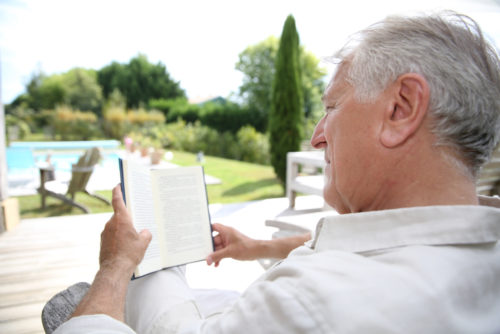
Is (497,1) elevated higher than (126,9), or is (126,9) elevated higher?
(126,9)

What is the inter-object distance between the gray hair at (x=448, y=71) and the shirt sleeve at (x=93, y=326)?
57 centimetres

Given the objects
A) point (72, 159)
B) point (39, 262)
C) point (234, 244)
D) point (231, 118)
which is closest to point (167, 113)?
point (231, 118)

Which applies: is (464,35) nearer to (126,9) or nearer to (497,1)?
(497,1)

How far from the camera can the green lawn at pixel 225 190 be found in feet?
16.1

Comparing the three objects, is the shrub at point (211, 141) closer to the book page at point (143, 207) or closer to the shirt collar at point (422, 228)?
the book page at point (143, 207)

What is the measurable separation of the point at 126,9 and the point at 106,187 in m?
9.43

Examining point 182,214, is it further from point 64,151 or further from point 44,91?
point 44,91

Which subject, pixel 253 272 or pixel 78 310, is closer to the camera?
pixel 78 310

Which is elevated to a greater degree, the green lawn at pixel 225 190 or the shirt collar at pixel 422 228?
the shirt collar at pixel 422 228

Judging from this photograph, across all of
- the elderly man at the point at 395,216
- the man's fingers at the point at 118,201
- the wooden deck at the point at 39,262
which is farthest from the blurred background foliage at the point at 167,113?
the elderly man at the point at 395,216

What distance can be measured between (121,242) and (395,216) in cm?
58

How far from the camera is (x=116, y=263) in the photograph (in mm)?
717

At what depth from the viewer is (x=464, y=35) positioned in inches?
21.7

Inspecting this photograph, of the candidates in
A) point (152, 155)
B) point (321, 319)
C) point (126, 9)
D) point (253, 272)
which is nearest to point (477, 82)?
point (321, 319)
